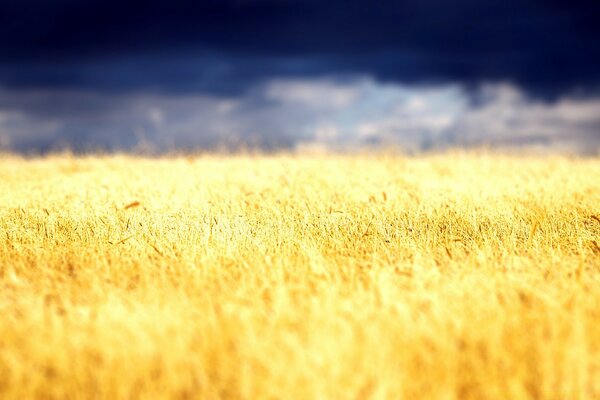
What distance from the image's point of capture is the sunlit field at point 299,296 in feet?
7.73

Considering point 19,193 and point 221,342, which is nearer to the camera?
point 221,342

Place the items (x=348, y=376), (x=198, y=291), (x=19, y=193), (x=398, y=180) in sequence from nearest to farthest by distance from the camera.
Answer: (x=348, y=376)
(x=198, y=291)
(x=19, y=193)
(x=398, y=180)

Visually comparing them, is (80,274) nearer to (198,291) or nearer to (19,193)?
(198,291)

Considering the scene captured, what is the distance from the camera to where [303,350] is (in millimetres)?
2387

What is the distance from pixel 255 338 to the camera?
2562mm

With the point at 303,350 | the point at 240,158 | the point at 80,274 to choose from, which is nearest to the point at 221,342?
the point at 303,350

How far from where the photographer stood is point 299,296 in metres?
3.16

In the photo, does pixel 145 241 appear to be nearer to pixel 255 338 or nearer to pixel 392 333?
pixel 255 338

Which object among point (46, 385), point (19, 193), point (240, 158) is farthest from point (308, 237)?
point (240, 158)

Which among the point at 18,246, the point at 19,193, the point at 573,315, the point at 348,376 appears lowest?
the point at 348,376

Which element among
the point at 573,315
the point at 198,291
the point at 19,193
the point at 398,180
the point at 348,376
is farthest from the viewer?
the point at 398,180

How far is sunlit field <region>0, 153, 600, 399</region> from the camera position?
2.36 metres

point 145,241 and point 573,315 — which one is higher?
point 145,241

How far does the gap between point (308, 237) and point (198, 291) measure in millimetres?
1576
